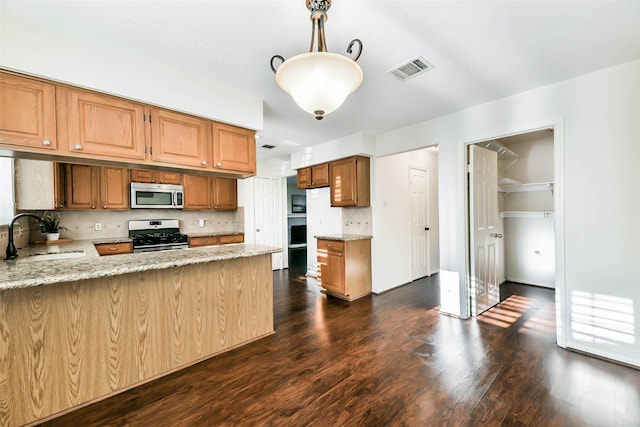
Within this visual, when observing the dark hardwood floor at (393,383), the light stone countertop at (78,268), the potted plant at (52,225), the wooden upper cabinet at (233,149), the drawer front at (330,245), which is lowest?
the dark hardwood floor at (393,383)

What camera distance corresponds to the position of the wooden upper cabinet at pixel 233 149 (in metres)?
2.52

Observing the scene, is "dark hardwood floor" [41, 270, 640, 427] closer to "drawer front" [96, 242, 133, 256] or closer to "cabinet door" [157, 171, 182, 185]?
"drawer front" [96, 242, 133, 256]

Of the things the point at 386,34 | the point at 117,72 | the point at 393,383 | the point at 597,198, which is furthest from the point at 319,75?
the point at 597,198

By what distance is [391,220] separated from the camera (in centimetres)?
438

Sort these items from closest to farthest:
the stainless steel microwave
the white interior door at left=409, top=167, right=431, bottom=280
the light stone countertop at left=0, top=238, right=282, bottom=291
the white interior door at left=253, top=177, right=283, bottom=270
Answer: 1. the light stone countertop at left=0, top=238, right=282, bottom=291
2. the stainless steel microwave
3. the white interior door at left=409, top=167, right=431, bottom=280
4. the white interior door at left=253, top=177, right=283, bottom=270

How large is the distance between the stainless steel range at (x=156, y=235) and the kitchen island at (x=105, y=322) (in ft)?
7.25

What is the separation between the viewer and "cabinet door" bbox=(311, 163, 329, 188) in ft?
15.1

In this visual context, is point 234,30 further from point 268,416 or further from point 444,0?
point 268,416

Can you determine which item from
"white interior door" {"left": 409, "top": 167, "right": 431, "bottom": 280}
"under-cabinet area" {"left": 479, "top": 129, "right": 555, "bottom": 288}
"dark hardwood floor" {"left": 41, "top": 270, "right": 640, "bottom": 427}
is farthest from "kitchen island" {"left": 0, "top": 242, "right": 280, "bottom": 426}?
"under-cabinet area" {"left": 479, "top": 129, "right": 555, "bottom": 288}

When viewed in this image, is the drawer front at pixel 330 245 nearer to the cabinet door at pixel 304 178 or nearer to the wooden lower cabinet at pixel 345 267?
the wooden lower cabinet at pixel 345 267

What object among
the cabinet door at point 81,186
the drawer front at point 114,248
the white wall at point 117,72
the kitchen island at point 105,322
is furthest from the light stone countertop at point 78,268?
the cabinet door at point 81,186

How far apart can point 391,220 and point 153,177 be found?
13.4ft

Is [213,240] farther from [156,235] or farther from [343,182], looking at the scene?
[343,182]

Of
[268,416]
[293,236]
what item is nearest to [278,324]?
[268,416]
